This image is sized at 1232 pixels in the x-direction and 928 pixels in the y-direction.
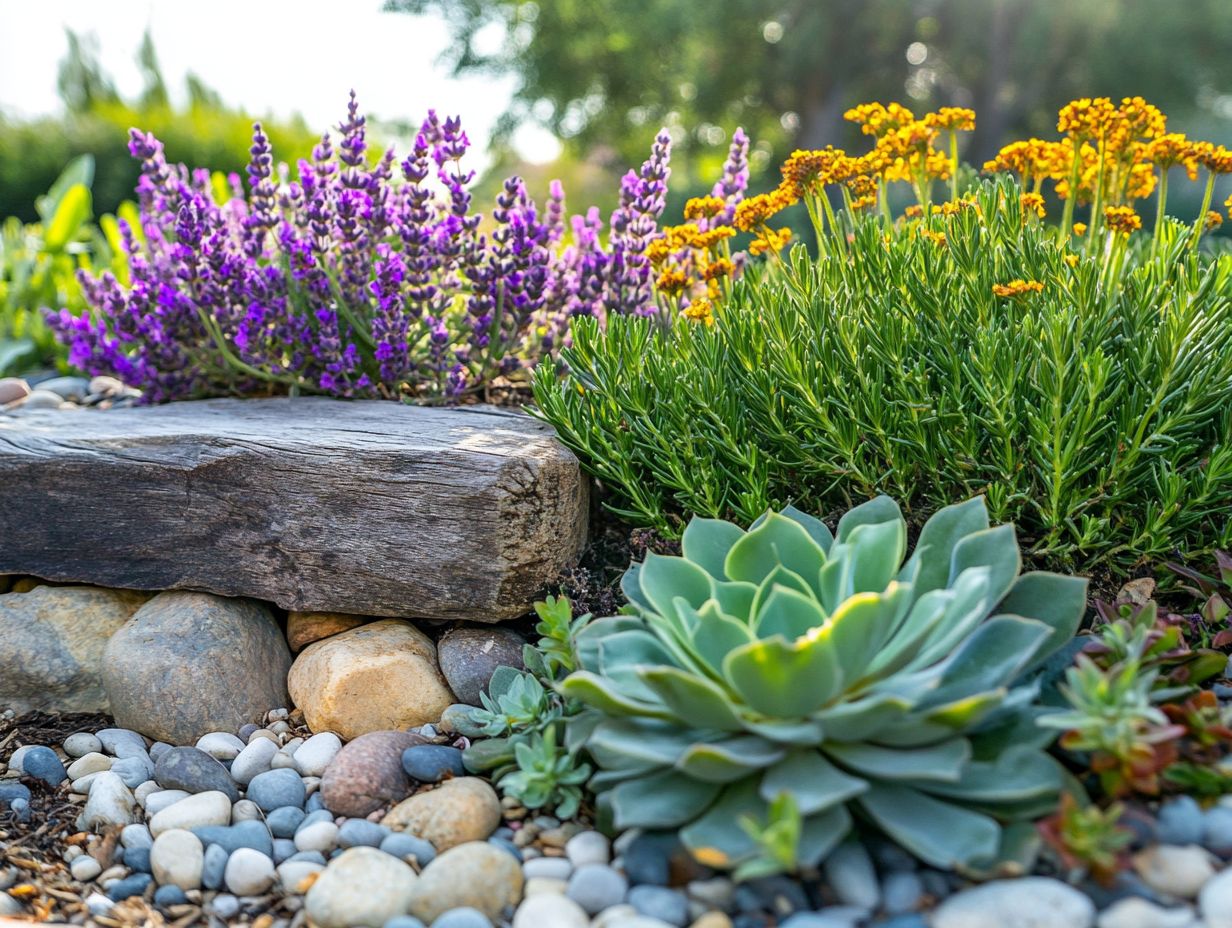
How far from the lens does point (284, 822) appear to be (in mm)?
2396

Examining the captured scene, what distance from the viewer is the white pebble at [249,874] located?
216 centimetres

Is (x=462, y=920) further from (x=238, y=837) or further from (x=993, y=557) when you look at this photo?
(x=993, y=557)

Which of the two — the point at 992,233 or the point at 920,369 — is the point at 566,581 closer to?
the point at 920,369

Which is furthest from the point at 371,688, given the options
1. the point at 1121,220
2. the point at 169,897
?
the point at 1121,220

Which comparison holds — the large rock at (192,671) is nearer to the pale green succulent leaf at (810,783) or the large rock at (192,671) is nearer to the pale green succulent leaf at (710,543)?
the pale green succulent leaf at (710,543)

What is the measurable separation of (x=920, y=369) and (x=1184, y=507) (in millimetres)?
709

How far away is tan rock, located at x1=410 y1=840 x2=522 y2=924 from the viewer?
1.95m

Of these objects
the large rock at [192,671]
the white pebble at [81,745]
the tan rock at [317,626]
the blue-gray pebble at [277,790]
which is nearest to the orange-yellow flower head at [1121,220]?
the tan rock at [317,626]

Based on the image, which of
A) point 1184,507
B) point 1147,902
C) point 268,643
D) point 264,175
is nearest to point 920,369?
point 1184,507

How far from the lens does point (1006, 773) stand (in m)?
1.84

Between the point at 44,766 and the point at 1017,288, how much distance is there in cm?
268

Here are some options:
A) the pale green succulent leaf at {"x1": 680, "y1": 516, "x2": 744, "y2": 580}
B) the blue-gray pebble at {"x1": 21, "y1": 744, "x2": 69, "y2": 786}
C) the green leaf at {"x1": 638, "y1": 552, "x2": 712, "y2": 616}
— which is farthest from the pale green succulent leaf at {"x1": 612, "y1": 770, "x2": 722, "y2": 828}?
the blue-gray pebble at {"x1": 21, "y1": 744, "x2": 69, "y2": 786}

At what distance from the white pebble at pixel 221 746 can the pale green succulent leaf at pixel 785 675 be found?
1.52m

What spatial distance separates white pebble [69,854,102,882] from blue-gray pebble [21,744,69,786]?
16.9 inches
